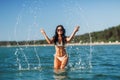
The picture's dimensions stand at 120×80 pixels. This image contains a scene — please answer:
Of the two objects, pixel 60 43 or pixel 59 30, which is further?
pixel 60 43

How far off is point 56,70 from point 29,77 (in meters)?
2.08

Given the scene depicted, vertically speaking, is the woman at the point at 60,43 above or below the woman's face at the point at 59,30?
below

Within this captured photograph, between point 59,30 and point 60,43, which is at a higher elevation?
point 59,30

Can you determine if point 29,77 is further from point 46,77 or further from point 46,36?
point 46,36

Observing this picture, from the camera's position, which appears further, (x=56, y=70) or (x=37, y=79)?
(x=56, y=70)

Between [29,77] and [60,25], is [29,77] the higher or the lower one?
the lower one

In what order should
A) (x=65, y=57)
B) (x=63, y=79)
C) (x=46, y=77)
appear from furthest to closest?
(x=65, y=57) → (x=46, y=77) → (x=63, y=79)

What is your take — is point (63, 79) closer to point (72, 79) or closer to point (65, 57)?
point (72, 79)

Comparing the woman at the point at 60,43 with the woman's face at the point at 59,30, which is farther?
the woman at the point at 60,43

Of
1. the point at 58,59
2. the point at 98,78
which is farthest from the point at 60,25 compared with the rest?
the point at 98,78

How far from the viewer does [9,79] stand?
18.1 metres

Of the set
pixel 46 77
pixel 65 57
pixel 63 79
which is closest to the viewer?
pixel 63 79

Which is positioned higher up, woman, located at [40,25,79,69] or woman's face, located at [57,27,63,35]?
woman's face, located at [57,27,63,35]

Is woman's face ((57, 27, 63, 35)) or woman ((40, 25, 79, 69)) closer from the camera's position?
woman's face ((57, 27, 63, 35))
